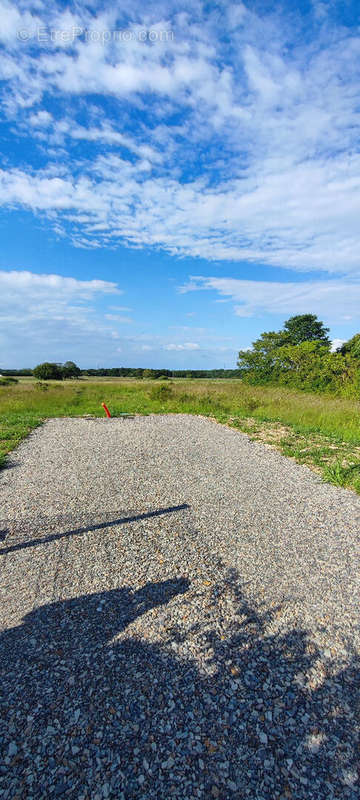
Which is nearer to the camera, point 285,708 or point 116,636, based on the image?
point 285,708

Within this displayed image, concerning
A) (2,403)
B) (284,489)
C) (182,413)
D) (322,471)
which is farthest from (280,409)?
(2,403)

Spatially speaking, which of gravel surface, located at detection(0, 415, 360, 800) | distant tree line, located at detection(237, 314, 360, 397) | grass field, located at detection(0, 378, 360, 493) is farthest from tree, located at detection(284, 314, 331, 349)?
gravel surface, located at detection(0, 415, 360, 800)

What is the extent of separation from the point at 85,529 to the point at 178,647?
113 inches

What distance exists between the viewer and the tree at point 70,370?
67500 mm

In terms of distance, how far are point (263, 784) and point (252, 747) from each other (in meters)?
0.19

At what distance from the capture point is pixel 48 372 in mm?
64125

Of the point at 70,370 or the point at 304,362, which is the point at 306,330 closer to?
the point at 304,362

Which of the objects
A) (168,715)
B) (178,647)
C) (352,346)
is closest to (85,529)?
(178,647)

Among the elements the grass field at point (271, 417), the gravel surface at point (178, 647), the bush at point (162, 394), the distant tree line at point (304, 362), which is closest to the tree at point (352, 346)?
the distant tree line at point (304, 362)

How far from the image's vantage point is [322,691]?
277 cm

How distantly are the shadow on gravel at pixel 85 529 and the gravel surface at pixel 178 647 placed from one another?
33 millimetres

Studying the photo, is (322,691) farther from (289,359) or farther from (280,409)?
(289,359)

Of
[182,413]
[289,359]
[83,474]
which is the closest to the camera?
[83,474]

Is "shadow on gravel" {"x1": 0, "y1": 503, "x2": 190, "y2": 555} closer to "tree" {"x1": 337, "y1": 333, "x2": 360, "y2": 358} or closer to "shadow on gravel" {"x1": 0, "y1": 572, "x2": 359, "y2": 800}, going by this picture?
"shadow on gravel" {"x1": 0, "y1": 572, "x2": 359, "y2": 800}
